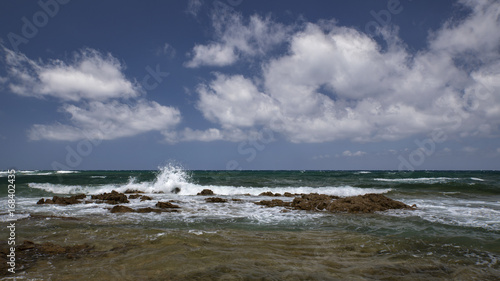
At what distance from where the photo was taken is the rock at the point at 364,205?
12031 millimetres

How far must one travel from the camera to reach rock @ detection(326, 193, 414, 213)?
12.0 meters

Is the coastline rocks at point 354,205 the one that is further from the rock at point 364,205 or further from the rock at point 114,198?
the rock at point 114,198

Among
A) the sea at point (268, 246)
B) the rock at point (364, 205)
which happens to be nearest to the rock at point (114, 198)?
the sea at point (268, 246)

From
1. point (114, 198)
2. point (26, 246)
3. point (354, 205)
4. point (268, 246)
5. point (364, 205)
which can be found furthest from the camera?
point (114, 198)

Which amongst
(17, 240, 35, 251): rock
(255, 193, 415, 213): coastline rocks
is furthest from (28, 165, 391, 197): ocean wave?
(17, 240, 35, 251): rock

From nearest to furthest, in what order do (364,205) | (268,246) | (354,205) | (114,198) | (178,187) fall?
(268,246)
(354,205)
(364,205)
(114,198)
(178,187)

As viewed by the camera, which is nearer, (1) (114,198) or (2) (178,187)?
(1) (114,198)

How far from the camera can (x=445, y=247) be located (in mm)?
6410

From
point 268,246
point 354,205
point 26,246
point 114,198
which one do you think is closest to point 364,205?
point 354,205

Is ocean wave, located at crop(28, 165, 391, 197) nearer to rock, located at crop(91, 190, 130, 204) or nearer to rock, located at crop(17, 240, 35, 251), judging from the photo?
rock, located at crop(91, 190, 130, 204)

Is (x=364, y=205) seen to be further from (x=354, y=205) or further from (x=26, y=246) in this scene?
(x=26, y=246)

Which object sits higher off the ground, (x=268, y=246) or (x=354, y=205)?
(x=354, y=205)

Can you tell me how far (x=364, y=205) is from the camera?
12.4 meters

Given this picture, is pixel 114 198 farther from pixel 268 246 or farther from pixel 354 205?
pixel 354 205
